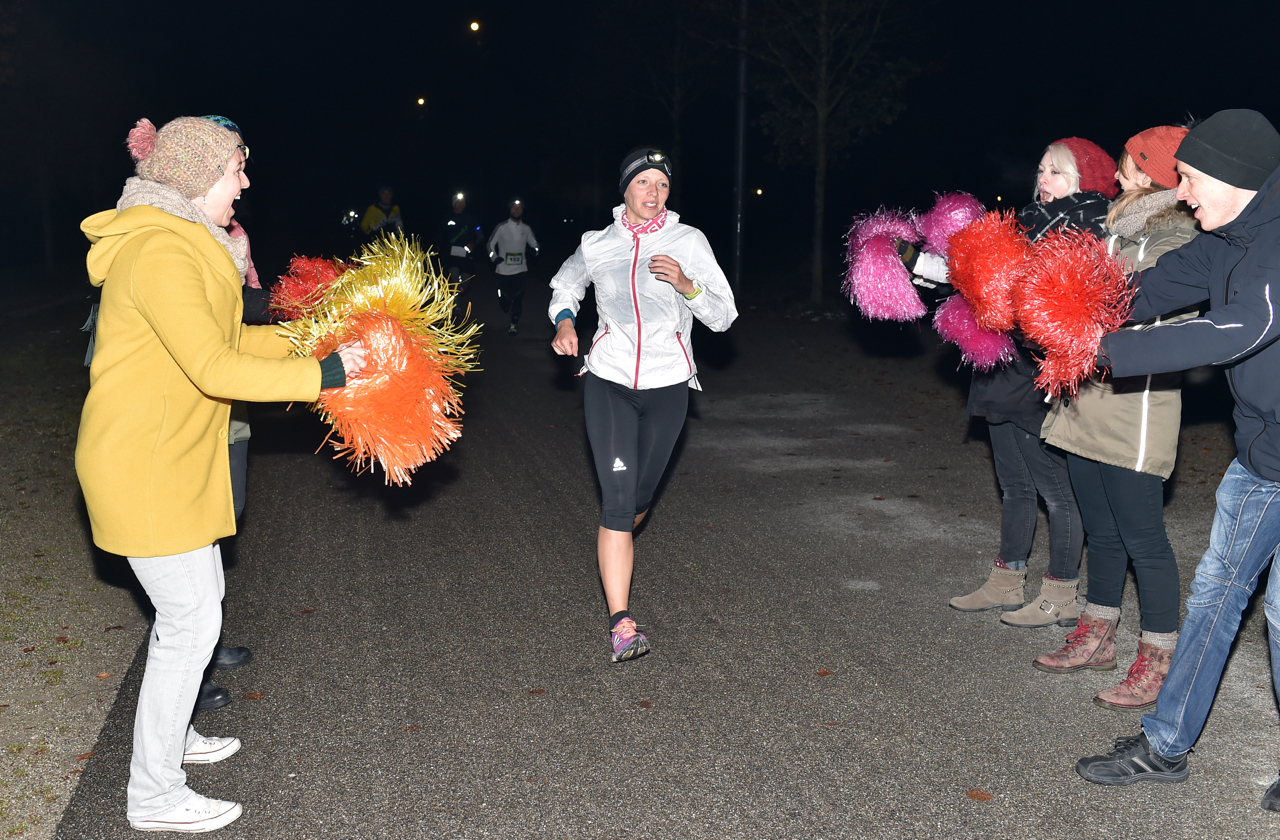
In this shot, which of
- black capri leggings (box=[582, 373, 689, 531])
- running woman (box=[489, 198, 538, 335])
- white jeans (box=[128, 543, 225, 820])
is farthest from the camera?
running woman (box=[489, 198, 538, 335])

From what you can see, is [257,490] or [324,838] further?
[257,490]

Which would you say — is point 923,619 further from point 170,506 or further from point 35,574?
point 35,574

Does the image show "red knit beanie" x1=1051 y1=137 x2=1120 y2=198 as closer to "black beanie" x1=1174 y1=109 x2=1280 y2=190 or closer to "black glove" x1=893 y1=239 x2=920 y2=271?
"black glove" x1=893 y1=239 x2=920 y2=271

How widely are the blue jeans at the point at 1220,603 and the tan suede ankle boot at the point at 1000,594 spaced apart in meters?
1.58

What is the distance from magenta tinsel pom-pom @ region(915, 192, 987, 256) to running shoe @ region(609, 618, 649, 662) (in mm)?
2198

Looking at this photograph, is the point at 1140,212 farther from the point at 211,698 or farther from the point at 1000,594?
the point at 211,698

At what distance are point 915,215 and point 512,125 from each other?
206 ft

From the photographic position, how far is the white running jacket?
15.8ft

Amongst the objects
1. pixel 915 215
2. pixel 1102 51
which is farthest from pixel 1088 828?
pixel 1102 51

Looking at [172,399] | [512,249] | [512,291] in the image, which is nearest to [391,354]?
[172,399]

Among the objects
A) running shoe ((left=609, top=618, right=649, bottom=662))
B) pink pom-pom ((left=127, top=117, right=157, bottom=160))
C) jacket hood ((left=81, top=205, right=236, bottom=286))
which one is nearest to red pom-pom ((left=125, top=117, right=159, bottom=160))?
pink pom-pom ((left=127, top=117, right=157, bottom=160))

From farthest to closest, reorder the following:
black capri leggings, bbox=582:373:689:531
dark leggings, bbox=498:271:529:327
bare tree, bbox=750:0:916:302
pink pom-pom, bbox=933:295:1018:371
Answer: bare tree, bbox=750:0:916:302, dark leggings, bbox=498:271:529:327, black capri leggings, bbox=582:373:689:531, pink pom-pom, bbox=933:295:1018:371

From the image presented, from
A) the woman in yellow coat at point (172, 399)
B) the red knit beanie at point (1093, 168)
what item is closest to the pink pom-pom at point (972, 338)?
Result: the red knit beanie at point (1093, 168)

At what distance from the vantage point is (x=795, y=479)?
26.3ft
